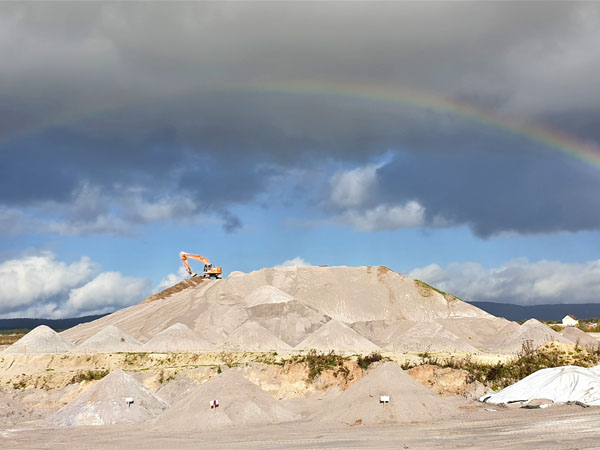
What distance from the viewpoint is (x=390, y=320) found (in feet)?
302

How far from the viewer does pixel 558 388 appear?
122 feet

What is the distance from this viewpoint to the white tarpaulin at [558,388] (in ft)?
119

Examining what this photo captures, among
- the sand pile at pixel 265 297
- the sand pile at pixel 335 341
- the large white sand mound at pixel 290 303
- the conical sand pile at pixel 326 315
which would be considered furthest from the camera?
the sand pile at pixel 265 297

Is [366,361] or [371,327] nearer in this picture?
[366,361]

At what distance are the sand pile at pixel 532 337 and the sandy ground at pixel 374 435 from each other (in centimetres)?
3878

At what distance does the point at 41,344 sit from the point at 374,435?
159 feet

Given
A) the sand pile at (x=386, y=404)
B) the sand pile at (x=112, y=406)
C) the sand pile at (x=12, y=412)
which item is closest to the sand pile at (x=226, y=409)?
the sand pile at (x=386, y=404)

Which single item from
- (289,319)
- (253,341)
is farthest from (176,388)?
(289,319)

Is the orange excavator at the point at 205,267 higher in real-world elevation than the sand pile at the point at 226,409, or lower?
higher

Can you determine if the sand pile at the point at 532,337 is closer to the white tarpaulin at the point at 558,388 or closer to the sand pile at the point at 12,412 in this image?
the white tarpaulin at the point at 558,388

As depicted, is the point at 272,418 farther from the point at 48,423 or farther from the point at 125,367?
the point at 125,367

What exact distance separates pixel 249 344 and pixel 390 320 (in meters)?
32.8

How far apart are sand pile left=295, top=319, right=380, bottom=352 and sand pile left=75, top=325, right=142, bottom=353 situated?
18.2 meters

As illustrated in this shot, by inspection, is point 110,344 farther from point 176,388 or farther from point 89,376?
point 176,388
